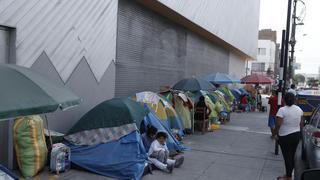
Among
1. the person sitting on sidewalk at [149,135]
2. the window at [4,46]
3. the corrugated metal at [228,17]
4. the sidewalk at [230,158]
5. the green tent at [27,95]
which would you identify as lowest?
the sidewalk at [230,158]

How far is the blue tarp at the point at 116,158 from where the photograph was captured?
763 cm

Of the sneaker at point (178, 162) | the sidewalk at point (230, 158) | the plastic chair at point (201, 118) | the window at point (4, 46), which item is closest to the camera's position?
the window at point (4, 46)

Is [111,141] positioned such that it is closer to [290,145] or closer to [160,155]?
[160,155]

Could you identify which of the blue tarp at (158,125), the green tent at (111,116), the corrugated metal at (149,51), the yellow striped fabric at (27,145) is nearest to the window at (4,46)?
the yellow striped fabric at (27,145)

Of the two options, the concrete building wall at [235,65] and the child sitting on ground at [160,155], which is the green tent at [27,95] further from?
the concrete building wall at [235,65]

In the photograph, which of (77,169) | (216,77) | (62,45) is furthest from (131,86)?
(216,77)

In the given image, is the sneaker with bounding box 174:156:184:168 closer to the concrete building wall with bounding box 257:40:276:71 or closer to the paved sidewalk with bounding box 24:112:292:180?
the paved sidewalk with bounding box 24:112:292:180

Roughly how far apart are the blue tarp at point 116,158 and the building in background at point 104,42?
1.22 m

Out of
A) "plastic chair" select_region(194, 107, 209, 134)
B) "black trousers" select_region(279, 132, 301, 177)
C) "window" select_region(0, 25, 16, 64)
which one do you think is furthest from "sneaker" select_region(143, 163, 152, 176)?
"plastic chair" select_region(194, 107, 209, 134)

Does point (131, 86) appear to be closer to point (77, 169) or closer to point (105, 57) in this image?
point (105, 57)

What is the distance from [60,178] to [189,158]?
351 centimetres

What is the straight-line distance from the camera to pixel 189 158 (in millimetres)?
9867

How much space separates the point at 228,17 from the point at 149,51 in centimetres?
1324

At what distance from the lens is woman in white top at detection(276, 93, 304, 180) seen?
25.4ft
